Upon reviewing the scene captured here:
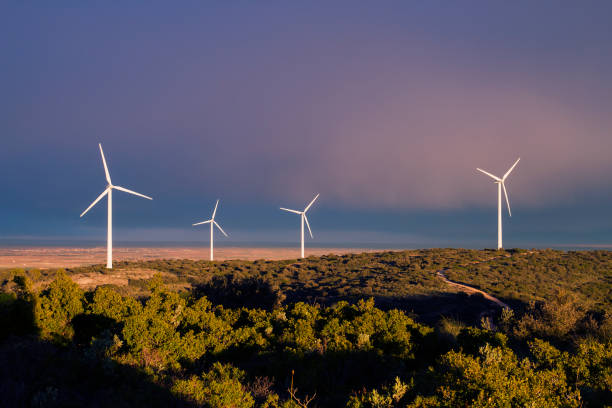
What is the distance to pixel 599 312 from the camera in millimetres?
18953

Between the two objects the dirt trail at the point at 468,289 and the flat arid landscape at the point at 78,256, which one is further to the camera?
the flat arid landscape at the point at 78,256

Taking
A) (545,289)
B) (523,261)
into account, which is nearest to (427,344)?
(545,289)

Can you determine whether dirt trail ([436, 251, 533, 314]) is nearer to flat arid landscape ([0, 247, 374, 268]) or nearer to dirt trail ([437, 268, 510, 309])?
dirt trail ([437, 268, 510, 309])

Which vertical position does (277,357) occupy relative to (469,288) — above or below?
above

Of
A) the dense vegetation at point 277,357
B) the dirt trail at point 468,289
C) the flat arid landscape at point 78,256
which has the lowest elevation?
the flat arid landscape at point 78,256

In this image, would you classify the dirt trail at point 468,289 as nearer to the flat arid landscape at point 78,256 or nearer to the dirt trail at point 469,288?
the dirt trail at point 469,288

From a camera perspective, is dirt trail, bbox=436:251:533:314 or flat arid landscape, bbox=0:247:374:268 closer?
dirt trail, bbox=436:251:533:314

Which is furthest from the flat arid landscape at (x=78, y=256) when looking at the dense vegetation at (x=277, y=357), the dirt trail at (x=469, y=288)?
the dense vegetation at (x=277, y=357)

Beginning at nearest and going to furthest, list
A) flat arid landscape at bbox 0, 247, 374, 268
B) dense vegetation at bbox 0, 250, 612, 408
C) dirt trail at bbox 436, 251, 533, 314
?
dense vegetation at bbox 0, 250, 612, 408 < dirt trail at bbox 436, 251, 533, 314 < flat arid landscape at bbox 0, 247, 374, 268

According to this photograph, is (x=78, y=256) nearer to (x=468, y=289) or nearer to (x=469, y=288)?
(x=469, y=288)

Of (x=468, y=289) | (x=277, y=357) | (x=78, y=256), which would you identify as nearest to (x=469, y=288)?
(x=468, y=289)

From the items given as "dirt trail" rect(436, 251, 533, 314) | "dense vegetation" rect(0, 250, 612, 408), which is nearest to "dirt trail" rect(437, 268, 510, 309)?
"dirt trail" rect(436, 251, 533, 314)

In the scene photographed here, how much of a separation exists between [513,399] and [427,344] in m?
7.14

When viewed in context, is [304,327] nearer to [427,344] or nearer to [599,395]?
[427,344]
